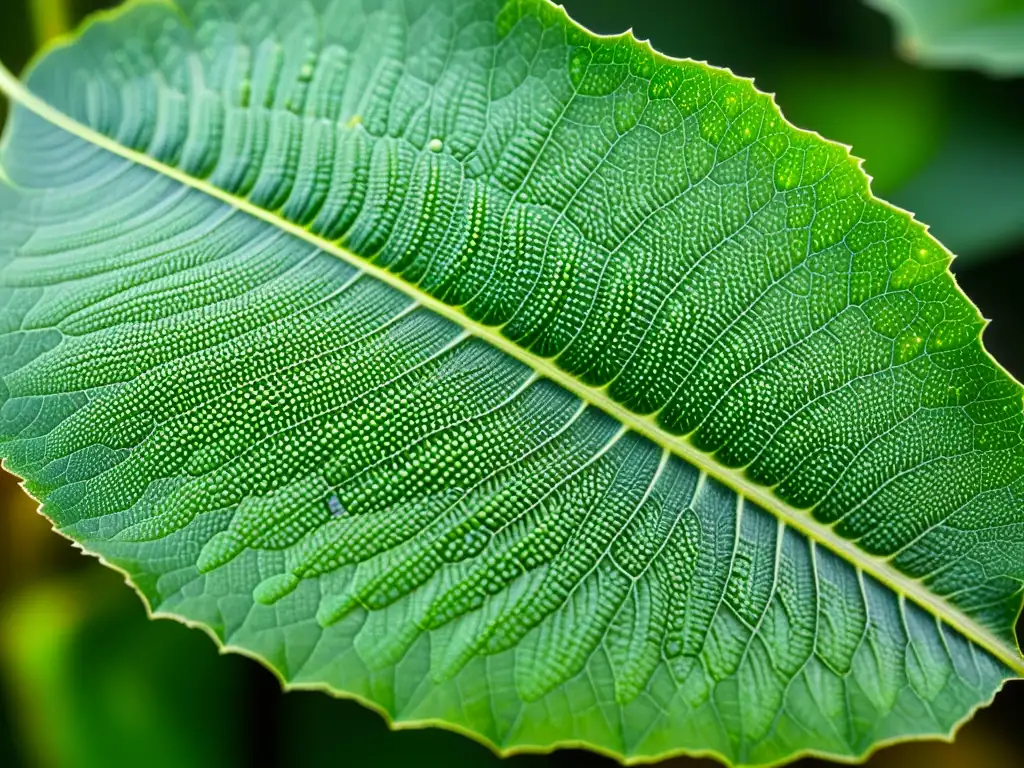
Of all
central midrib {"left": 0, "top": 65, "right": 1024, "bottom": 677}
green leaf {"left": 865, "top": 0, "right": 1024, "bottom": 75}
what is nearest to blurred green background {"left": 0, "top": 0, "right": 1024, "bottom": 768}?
green leaf {"left": 865, "top": 0, "right": 1024, "bottom": 75}

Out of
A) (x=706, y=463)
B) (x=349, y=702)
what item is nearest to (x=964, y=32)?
(x=706, y=463)

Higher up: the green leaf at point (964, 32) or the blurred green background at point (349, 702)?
the green leaf at point (964, 32)

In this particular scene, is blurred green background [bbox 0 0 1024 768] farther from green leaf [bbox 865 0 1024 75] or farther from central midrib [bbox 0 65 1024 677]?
central midrib [bbox 0 65 1024 677]

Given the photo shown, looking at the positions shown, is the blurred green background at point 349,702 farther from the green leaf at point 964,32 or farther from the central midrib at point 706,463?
the central midrib at point 706,463

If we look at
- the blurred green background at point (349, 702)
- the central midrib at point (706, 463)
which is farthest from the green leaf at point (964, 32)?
the central midrib at point (706, 463)

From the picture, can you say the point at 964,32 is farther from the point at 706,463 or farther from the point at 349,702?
the point at 349,702

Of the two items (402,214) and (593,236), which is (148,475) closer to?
(402,214)
